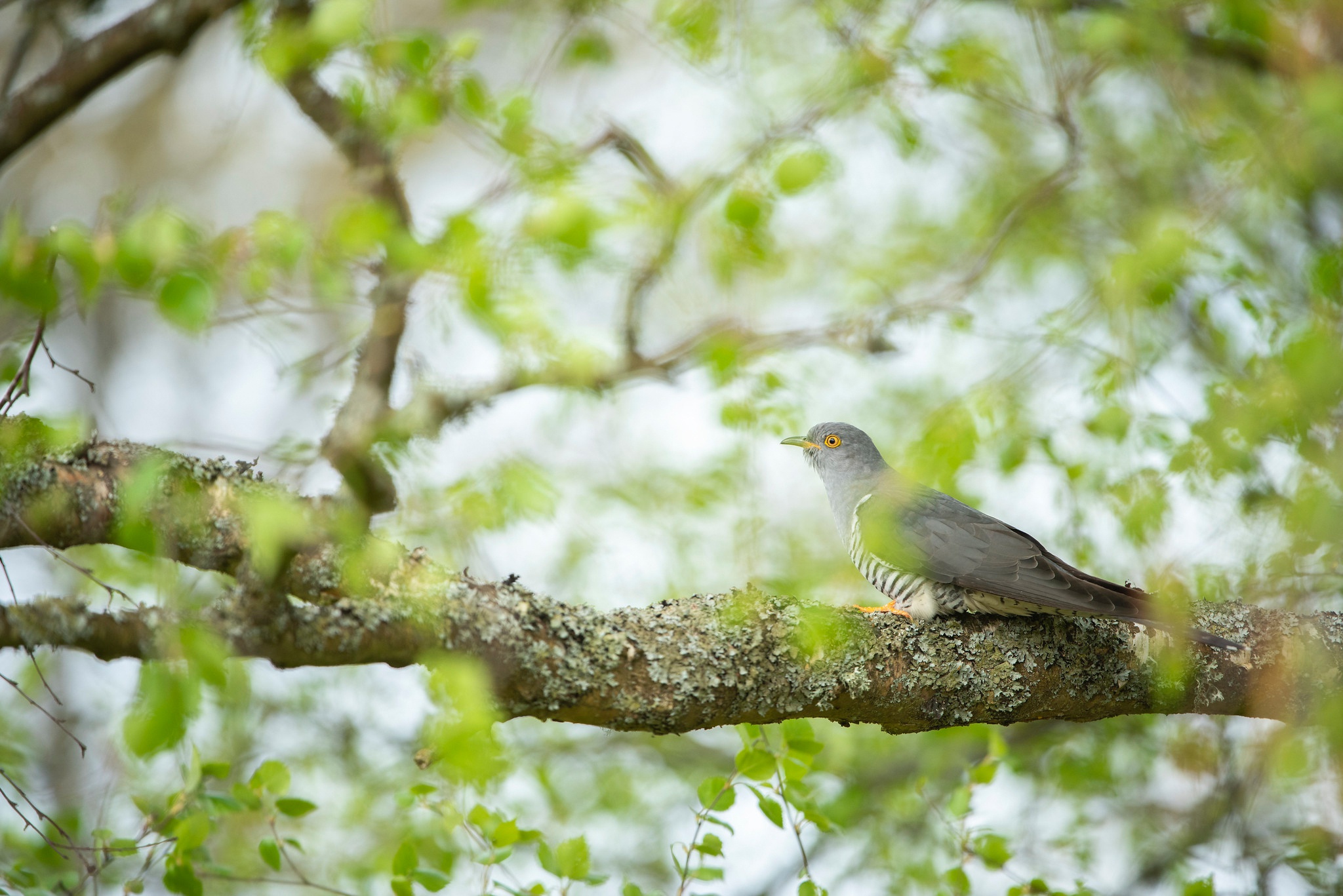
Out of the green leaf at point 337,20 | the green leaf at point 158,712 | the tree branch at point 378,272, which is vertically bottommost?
the tree branch at point 378,272

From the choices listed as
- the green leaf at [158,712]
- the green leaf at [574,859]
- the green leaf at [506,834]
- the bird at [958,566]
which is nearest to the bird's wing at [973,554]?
the bird at [958,566]

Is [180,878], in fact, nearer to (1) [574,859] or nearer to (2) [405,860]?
(2) [405,860]

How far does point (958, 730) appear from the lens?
4.65 m

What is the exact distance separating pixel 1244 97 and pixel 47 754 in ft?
31.7

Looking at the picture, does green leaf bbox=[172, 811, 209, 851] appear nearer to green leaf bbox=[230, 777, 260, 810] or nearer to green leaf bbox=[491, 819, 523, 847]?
green leaf bbox=[230, 777, 260, 810]

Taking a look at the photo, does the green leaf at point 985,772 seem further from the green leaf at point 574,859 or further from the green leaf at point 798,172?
the green leaf at point 798,172

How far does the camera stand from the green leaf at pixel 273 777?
2.84 meters

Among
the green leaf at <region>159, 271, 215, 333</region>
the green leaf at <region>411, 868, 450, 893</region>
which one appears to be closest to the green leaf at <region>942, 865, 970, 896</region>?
the green leaf at <region>411, 868, 450, 893</region>

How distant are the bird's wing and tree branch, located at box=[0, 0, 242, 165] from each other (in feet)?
10.7

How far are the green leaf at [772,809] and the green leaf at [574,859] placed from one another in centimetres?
50

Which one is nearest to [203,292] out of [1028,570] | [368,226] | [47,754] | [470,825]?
[368,226]

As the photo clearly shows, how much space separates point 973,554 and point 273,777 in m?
2.40

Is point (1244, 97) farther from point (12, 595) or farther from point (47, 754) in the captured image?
point (47, 754)

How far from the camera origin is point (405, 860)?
8.84 ft
